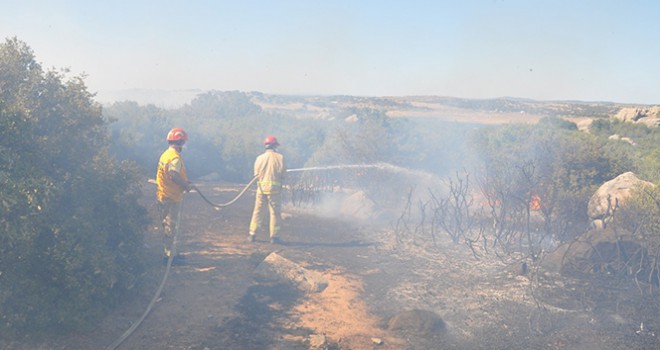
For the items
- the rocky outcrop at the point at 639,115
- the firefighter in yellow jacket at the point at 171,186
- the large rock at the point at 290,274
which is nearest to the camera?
the large rock at the point at 290,274

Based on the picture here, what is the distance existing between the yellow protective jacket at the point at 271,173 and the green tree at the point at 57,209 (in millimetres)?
2700

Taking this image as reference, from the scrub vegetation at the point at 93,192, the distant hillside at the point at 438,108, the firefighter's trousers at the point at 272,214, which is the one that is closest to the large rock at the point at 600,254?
the scrub vegetation at the point at 93,192

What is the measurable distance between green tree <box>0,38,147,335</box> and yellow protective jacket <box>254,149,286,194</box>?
2.70 meters

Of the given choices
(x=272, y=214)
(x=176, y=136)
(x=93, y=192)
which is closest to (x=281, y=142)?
(x=272, y=214)

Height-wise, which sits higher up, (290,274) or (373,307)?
(290,274)

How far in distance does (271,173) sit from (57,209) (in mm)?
4116

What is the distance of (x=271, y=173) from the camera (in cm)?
887

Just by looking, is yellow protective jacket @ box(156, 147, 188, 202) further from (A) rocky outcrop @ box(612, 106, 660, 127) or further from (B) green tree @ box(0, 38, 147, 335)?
(A) rocky outcrop @ box(612, 106, 660, 127)

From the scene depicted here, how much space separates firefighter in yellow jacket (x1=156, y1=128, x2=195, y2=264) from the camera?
7.15 m

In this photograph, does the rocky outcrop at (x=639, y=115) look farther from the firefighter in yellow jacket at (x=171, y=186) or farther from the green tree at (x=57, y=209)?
the green tree at (x=57, y=209)

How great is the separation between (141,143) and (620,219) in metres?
16.3

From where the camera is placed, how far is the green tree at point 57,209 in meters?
4.47

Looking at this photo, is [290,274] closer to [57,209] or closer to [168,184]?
[168,184]

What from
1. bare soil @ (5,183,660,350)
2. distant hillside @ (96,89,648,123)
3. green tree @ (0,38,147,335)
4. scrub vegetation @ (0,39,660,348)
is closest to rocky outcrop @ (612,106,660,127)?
scrub vegetation @ (0,39,660,348)
